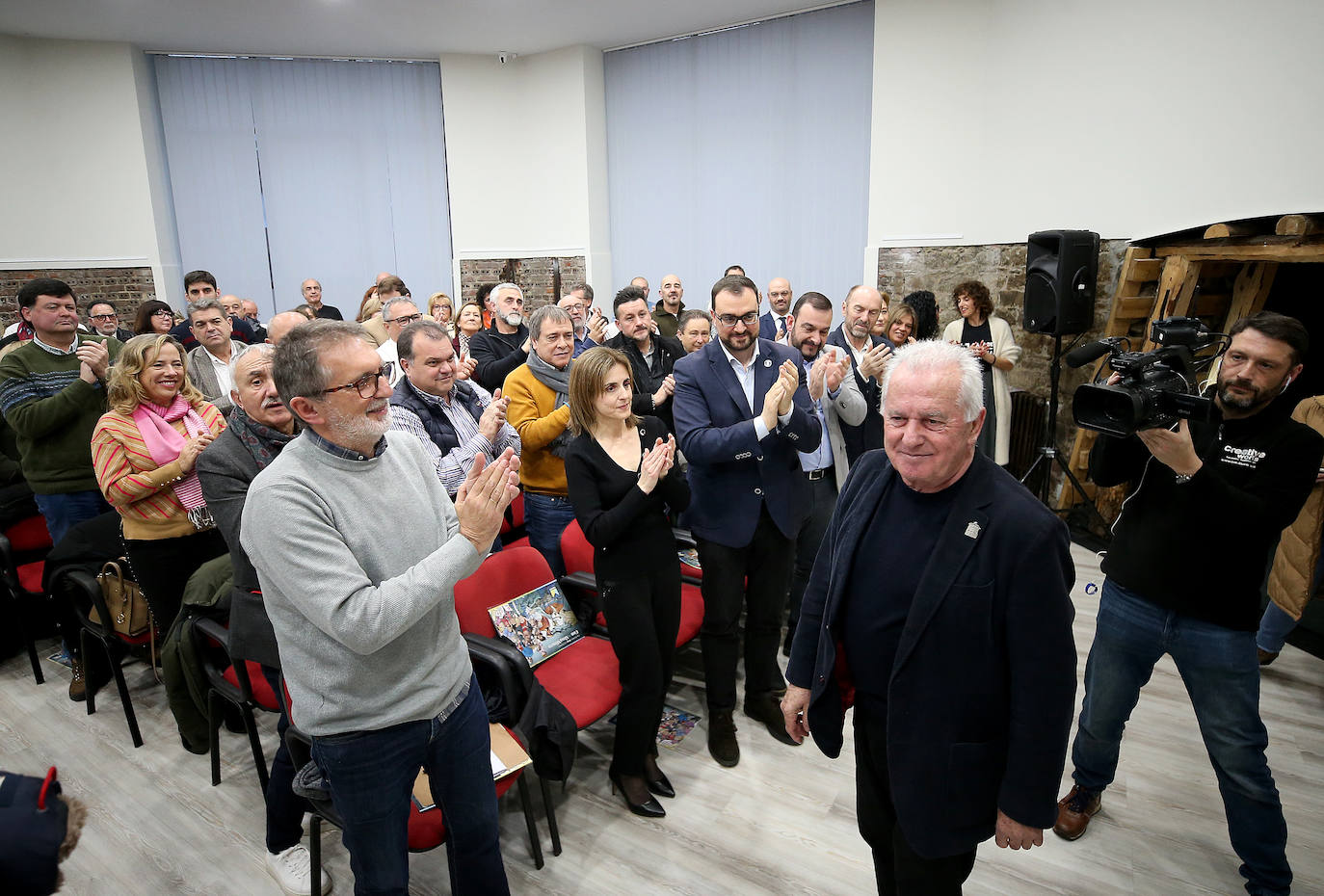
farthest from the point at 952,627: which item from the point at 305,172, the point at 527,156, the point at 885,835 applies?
the point at 305,172

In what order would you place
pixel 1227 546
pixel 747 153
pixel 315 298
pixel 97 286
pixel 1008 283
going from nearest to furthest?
pixel 1227 546 < pixel 1008 283 < pixel 315 298 < pixel 747 153 < pixel 97 286

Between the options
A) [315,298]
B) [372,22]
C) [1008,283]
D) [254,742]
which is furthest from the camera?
[315,298]

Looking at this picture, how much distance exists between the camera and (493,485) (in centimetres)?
144

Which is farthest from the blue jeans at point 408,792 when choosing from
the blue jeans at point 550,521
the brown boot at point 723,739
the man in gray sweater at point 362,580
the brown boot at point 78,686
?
the brown boot at point 78,686

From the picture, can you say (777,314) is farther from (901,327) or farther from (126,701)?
(126,701)

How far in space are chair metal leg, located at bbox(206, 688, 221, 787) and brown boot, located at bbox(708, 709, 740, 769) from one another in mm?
1771

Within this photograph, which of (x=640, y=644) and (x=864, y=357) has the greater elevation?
(x=864, y=357)

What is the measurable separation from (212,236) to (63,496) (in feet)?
20.6

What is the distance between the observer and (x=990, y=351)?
188 inches

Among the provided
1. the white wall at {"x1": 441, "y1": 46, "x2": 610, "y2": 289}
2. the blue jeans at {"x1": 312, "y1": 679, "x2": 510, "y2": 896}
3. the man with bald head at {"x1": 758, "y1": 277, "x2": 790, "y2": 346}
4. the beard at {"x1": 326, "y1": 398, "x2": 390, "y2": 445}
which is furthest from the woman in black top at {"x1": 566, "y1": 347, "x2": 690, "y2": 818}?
the white wall at {"x1": 441, "y1": 46, "x2": 610, "y2": 289}

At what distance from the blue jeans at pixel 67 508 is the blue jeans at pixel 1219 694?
4.08m

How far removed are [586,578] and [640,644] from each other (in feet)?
1.44

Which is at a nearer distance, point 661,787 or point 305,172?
point 661,787

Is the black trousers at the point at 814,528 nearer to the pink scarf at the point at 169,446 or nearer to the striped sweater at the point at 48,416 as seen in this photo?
the pink scarf at the point at 169,446
